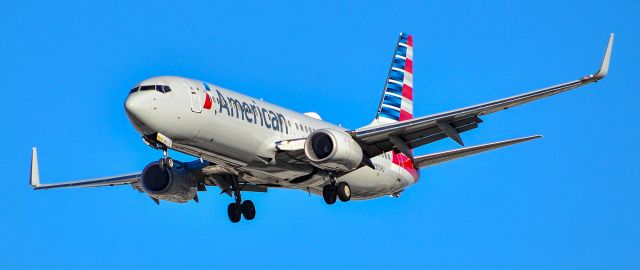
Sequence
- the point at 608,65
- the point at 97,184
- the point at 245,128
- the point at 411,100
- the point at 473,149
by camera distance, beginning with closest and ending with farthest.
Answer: the point at 608,65 → the point at 245,128 → the point at 473,149 → the point at 97,184 → the point at 411,100

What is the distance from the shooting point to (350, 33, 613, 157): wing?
165ft

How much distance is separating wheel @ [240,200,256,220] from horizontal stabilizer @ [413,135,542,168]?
7.94 metres

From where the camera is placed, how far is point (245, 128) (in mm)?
51906

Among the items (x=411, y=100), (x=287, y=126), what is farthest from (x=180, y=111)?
(x=411, y=100)

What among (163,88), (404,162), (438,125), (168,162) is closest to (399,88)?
(404,162)

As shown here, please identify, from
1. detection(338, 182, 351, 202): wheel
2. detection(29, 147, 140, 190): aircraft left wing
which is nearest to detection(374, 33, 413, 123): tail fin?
detection(338, 182, 351, 202): wheel

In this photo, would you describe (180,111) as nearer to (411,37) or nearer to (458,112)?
(458,112)

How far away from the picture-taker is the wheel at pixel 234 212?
58.4 metres

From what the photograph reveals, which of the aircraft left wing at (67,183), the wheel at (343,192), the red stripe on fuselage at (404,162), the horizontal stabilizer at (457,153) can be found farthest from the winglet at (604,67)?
the aircraft left wing at (67,183)

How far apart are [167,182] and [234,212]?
3.42 m

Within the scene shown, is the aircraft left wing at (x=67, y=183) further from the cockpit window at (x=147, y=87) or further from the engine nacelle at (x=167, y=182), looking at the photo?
the cockpit window at (x=147, y=87)

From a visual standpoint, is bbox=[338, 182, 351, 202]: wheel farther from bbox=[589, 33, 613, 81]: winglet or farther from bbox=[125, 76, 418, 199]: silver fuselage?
bbox=[589, 33, 613, 81]: winglet

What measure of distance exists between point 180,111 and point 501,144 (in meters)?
14.3

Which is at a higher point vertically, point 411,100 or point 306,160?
point 411,100
